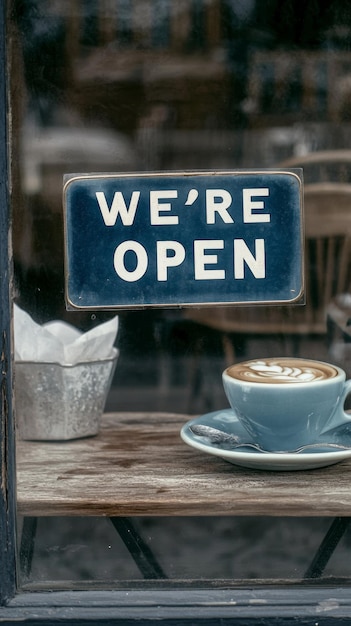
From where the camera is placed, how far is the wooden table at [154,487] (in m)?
0.93

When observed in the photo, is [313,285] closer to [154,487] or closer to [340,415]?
[340,415]

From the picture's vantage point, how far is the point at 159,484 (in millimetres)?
984

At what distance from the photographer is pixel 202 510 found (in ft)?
3.05

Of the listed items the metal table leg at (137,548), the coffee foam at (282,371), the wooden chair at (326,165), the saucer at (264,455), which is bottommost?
the metal table leg at (137,548)

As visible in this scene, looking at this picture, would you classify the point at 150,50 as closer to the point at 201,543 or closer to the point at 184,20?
the point at 184,20

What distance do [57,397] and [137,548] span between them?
228mm

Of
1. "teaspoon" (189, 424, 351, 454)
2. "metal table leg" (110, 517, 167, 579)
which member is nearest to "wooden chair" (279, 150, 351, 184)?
"teaspoon" (189, 424, 351, 454)

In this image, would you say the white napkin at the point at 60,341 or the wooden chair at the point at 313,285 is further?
the wooden chair at the point at 313,285

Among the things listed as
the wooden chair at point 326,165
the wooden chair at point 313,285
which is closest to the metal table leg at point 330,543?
the wooden chair at point 313,285

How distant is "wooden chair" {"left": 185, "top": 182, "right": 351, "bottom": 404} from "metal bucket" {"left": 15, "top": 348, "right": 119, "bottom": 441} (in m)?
0.16

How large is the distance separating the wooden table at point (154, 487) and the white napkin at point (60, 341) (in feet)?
0.38

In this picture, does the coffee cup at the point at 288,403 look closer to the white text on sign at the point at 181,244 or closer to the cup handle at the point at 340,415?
the cup handle at the point at 340,415

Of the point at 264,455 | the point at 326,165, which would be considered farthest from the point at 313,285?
the point at 264,455

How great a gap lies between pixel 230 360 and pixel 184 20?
0.51 meters
